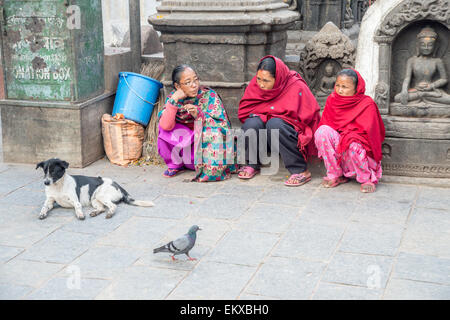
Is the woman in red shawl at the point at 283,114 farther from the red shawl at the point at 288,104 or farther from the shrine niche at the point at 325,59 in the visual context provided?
the shrine niche at the point at 325,59

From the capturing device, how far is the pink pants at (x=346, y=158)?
606 cm

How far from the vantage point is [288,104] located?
6.36 meters

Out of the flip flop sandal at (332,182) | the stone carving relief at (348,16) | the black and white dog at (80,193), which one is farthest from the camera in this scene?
the stone carving relief at (348,16)

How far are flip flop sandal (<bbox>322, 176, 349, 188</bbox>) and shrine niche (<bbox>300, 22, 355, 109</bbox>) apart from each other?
1.00m

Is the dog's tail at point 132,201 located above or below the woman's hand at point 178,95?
below

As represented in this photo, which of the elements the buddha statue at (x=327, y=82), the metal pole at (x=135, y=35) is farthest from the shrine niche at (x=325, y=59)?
the metal pole at (x=135, y=35)

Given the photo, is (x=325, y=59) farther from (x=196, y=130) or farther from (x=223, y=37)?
(x=196, y=130)

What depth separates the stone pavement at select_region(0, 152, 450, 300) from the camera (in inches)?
169

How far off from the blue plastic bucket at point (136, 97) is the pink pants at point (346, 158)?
2024 millimetres

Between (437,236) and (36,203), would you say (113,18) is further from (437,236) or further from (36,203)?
(437,236)

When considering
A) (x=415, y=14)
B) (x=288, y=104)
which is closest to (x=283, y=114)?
(x=288, y=104)

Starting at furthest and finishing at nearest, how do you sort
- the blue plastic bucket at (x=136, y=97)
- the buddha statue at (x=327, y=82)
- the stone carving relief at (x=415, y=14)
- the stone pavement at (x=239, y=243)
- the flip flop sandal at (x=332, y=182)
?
the blue plastic bucket at (x=136, y=97), the buddha statue at (x=327, y=82), the flip flop sandal at (x=332, y=182), the stone carving relief at (x=415, y=14), the stone pavement at (x=239, y=243)

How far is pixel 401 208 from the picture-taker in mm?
5703
